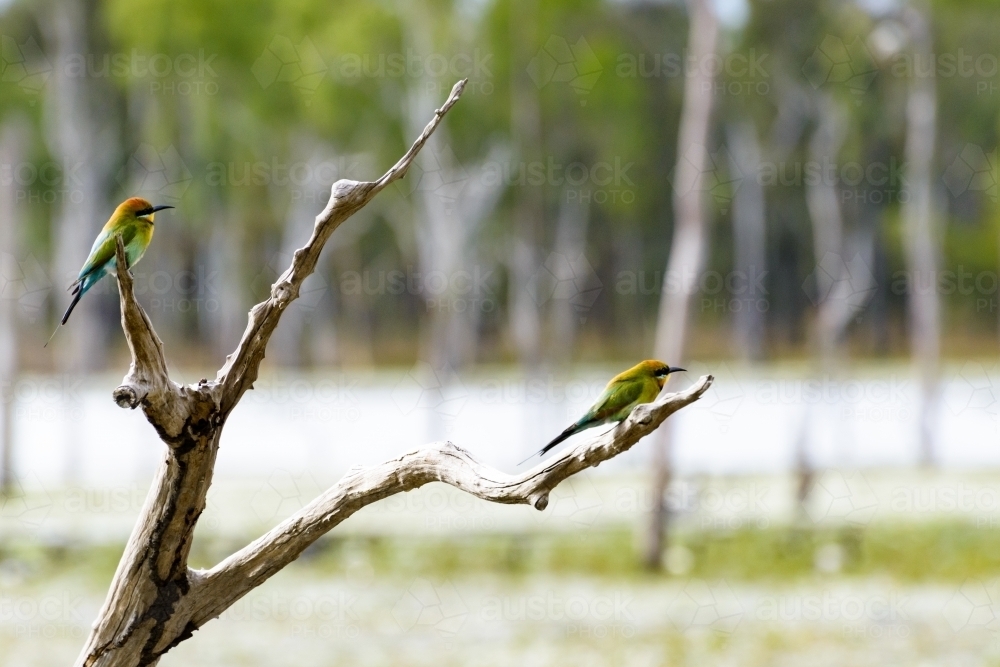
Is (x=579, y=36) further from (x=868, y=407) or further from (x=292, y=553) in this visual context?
(x=292, y=553)

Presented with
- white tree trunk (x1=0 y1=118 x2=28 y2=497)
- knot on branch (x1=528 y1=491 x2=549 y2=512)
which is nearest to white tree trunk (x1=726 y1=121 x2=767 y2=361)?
white tree trunk (x1=0 y1=118 x2=28 y2=497)

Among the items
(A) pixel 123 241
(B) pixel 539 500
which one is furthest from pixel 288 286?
(B) pixel 539 500

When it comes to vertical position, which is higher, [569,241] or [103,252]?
[569,241]

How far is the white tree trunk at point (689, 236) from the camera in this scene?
233 inches

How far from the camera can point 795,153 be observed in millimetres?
12148

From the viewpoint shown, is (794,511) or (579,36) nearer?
(794,511)

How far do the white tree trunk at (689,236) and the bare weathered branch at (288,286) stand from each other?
436 cm

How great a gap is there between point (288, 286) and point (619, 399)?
55 cm

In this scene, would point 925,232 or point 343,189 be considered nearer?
point 343,189

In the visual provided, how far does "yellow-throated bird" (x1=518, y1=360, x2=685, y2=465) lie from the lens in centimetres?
165

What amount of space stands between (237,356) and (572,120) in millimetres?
10133

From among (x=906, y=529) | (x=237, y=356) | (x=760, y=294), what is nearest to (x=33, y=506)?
(x=906, y=529)

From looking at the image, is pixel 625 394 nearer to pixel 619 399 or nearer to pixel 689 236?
pixel 619 399

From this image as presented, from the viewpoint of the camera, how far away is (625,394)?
1649 millimetres
